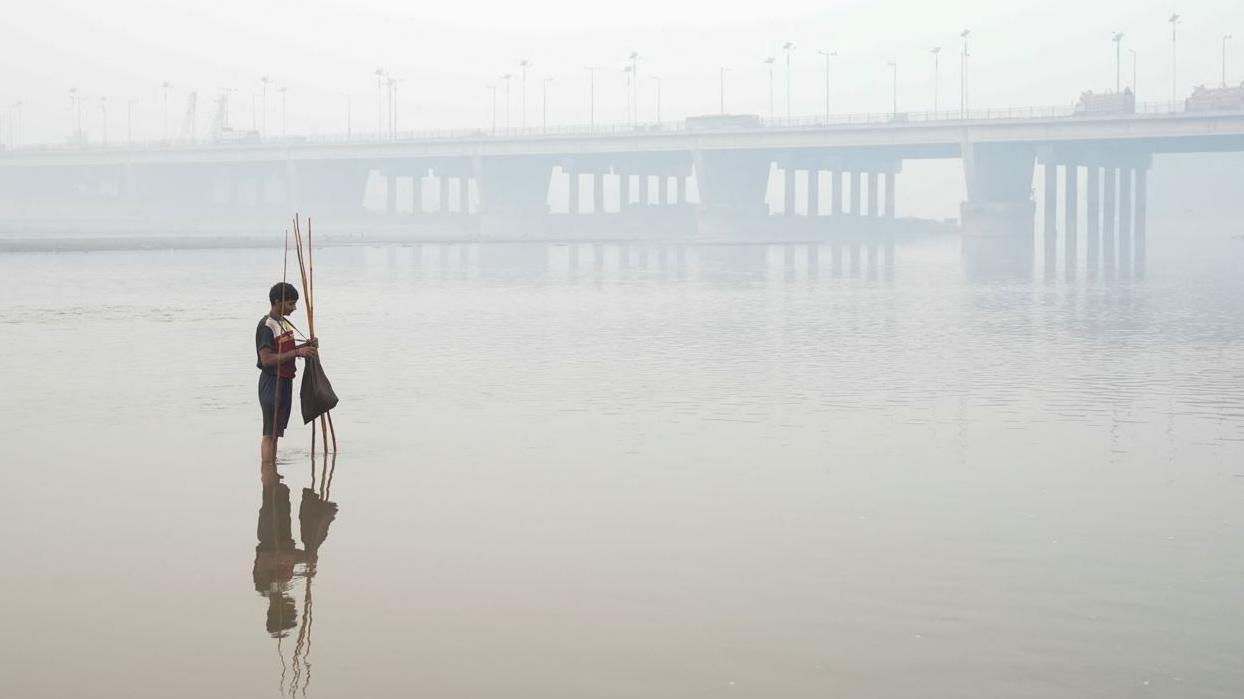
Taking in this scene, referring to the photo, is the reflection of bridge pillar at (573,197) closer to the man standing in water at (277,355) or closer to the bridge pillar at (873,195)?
the bridge pillar at (873,195)

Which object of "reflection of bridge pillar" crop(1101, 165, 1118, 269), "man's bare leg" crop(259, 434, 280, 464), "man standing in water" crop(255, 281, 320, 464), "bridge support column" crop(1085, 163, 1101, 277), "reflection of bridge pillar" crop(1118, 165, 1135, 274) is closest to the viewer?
"man standing in water" crop(255, 281, 320, 464)

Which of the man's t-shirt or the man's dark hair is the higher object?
the man's dark hair

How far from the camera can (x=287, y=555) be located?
11.1m

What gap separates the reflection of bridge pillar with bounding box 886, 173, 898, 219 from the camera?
18988 cm

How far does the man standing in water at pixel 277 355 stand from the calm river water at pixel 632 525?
0.65 m

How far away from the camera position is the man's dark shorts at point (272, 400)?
13883mm

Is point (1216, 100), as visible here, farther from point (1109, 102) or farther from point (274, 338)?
point (274, 338)

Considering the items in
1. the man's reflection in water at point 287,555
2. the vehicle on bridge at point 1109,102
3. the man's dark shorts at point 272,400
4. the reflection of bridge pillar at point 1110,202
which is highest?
the vehicle on bridge at point 1109,102

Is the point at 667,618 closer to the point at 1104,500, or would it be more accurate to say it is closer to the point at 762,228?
the point at 1104,500

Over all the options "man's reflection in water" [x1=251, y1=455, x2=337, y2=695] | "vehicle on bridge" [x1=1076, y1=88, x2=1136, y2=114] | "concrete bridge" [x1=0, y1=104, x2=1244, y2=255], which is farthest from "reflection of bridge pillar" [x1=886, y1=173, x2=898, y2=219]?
"man's reflection in water" [x1=251, y1=455, x2=337, y2=695]

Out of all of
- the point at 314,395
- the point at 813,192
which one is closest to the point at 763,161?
the point at 813,192

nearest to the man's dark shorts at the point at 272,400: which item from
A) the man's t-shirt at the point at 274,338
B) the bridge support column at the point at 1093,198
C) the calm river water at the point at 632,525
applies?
the man's t-shirt at the point at 274,338

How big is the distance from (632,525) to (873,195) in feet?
591

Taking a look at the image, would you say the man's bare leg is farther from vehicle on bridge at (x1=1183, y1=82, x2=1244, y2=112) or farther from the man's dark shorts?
vehicle on bridge at (x1=1183, y1=82, x2=1244, y2=112)
